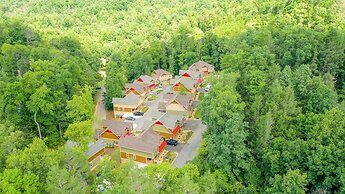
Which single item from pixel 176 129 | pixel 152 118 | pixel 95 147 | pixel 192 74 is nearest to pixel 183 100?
pixel 152 118

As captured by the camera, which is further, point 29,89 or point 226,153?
point 29,89

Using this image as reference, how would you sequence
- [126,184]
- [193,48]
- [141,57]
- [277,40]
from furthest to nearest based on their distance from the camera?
A: [193,48] → [141,57] → [277,40] → [126,184]

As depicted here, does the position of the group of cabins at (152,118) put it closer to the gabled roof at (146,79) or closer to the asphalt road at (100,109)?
the gabled roof at (146,79)

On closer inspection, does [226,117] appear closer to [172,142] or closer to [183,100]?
[172,142]

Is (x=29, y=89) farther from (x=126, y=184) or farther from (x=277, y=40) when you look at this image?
(x=277, y=40)

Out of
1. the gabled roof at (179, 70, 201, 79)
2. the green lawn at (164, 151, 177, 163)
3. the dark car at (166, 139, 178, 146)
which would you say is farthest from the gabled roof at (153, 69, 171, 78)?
the green lawn at (164, 151, 177, 163)

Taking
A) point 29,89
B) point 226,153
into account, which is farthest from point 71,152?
point 29,89

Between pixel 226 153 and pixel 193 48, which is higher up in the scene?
pixel 226 153
